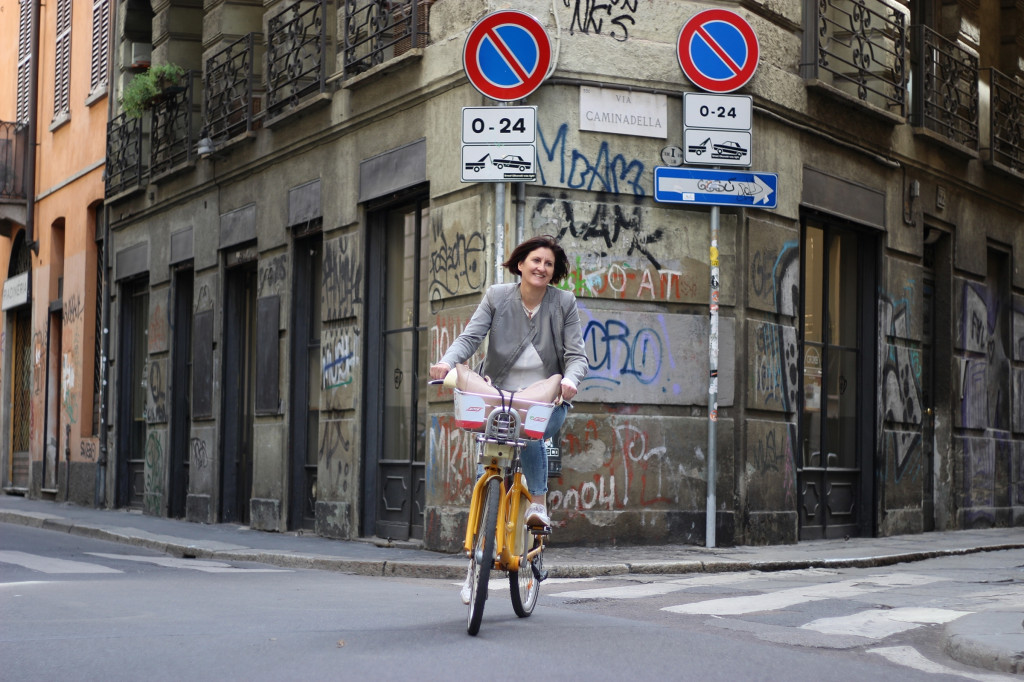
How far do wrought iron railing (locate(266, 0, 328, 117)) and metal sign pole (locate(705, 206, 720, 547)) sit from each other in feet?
15.6

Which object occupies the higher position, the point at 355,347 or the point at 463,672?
the point at 355,347

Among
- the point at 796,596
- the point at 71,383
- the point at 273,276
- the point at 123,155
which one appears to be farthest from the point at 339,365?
the point at 71,383

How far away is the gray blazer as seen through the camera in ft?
23.4

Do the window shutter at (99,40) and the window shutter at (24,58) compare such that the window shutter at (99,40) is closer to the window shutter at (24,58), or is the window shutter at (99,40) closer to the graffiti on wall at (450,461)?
the window shutter at (24,58)

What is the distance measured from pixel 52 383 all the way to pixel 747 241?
1499cm

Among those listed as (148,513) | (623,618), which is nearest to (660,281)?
(623,618)

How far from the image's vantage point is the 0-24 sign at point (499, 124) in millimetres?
11570

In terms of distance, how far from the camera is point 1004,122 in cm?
1758

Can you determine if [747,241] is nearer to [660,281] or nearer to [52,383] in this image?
[660,281]

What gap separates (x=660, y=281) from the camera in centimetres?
1236

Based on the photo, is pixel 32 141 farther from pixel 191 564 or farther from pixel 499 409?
pixel 499 409

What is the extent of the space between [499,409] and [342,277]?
7.95 metres

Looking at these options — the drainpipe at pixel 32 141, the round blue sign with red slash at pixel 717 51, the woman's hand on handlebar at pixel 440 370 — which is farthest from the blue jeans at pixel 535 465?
the drainpipe at pixel 32 141

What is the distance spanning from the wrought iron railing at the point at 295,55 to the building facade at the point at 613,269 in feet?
0.16
